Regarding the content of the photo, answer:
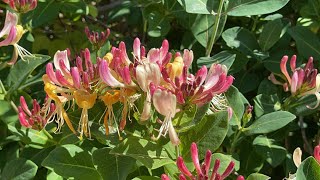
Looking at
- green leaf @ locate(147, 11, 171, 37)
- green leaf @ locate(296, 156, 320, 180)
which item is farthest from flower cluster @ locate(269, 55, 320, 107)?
green leaf @ locate(147, 11, 171, 37)

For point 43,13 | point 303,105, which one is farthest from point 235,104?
point 43,13

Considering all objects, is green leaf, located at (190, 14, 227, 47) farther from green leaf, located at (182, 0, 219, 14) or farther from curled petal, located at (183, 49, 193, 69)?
curled petal, located at (183, 49, 193, 69)

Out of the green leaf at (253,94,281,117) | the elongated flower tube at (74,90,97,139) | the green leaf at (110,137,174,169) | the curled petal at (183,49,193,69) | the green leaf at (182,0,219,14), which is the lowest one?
the green leaf at (253,94,281,117)

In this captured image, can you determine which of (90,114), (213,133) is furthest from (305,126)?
(90,114)

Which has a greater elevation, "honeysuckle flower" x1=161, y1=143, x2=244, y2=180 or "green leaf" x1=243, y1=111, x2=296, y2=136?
"honeysuckle flower" x1=161, y1=143, x2=244, y2=180

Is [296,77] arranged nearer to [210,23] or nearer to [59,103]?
[210,23]

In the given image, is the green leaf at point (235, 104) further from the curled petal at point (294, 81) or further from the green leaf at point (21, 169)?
the green leaf at point (21, 169)
